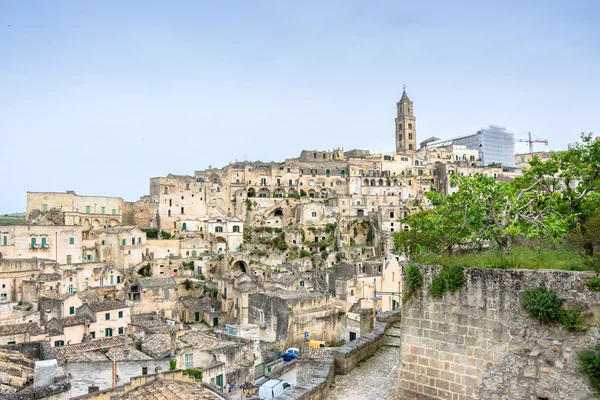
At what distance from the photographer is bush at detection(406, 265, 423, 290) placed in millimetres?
7418

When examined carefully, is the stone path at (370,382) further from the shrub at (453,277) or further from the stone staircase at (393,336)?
the shrub at (453,277)

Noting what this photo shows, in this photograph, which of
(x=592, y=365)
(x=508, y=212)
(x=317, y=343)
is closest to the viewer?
(x=592, y=365)

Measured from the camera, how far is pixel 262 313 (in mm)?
30094

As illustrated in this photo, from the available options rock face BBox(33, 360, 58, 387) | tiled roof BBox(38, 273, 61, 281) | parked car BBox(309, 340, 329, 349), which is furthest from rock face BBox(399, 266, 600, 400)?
tiled roof BBox(38, 273, 61, 281)

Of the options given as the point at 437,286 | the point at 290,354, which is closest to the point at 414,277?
the point at 437,286

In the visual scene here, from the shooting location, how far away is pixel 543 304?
5.93 metres

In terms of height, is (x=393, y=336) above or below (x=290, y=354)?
above

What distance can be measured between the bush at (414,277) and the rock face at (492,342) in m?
0.08

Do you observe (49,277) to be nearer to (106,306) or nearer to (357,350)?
(106,306)

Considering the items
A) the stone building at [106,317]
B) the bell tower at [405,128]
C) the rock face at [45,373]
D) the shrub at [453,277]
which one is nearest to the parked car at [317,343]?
the rock face at [45,373]

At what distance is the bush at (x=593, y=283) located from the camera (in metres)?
5.58

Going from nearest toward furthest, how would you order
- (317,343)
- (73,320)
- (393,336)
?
(393,336) < (317,343) < (73,320)

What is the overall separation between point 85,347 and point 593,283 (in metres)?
24.1

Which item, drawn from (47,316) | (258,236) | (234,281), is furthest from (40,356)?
(258,236)
